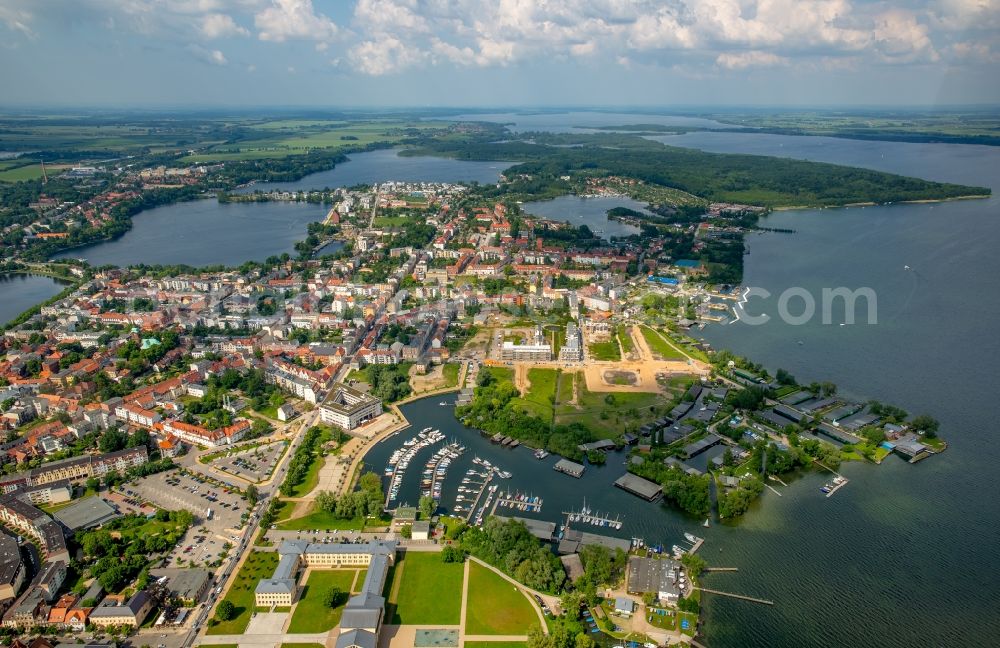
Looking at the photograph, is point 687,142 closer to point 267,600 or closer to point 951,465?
point 951,465

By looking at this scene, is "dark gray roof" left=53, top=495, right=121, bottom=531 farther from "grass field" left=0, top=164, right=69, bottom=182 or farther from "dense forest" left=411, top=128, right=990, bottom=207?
"grass field" left=0, top=164, right=69, bottom=182

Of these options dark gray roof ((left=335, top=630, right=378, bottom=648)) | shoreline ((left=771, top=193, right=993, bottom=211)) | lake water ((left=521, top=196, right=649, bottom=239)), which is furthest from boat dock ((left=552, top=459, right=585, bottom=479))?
shoreline ((left=771, top=193, right=993, bottom=211))

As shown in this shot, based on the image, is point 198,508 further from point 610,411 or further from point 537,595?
point 610,411

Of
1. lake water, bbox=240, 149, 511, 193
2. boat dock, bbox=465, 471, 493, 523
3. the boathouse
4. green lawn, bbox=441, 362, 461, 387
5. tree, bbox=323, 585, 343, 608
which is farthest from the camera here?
lake water, bbox=240, 149, 511, 193

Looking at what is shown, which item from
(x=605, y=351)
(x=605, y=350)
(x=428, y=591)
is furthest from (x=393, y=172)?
(x=428, y=591)

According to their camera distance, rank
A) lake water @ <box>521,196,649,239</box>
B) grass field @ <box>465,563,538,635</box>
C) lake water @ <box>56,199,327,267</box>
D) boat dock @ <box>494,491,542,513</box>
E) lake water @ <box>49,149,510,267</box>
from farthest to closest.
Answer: lake water @ <box>521,196,649,239</box> → lake water @ <box>49,149,510,267</box> → lake water @ <box>56,199,327,267</box> → boat dock @ <box>494,491,542,513</box> → grass field @ <box>465,563,538,635</box>

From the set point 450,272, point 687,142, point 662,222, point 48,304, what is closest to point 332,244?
point 450,272

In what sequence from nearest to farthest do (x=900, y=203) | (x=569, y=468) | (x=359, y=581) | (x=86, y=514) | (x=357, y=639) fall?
(x=357, y=639) → (x=359, y=581) → (x=86, y=514) → (x=569, y=468) → (x=900, y=203)
